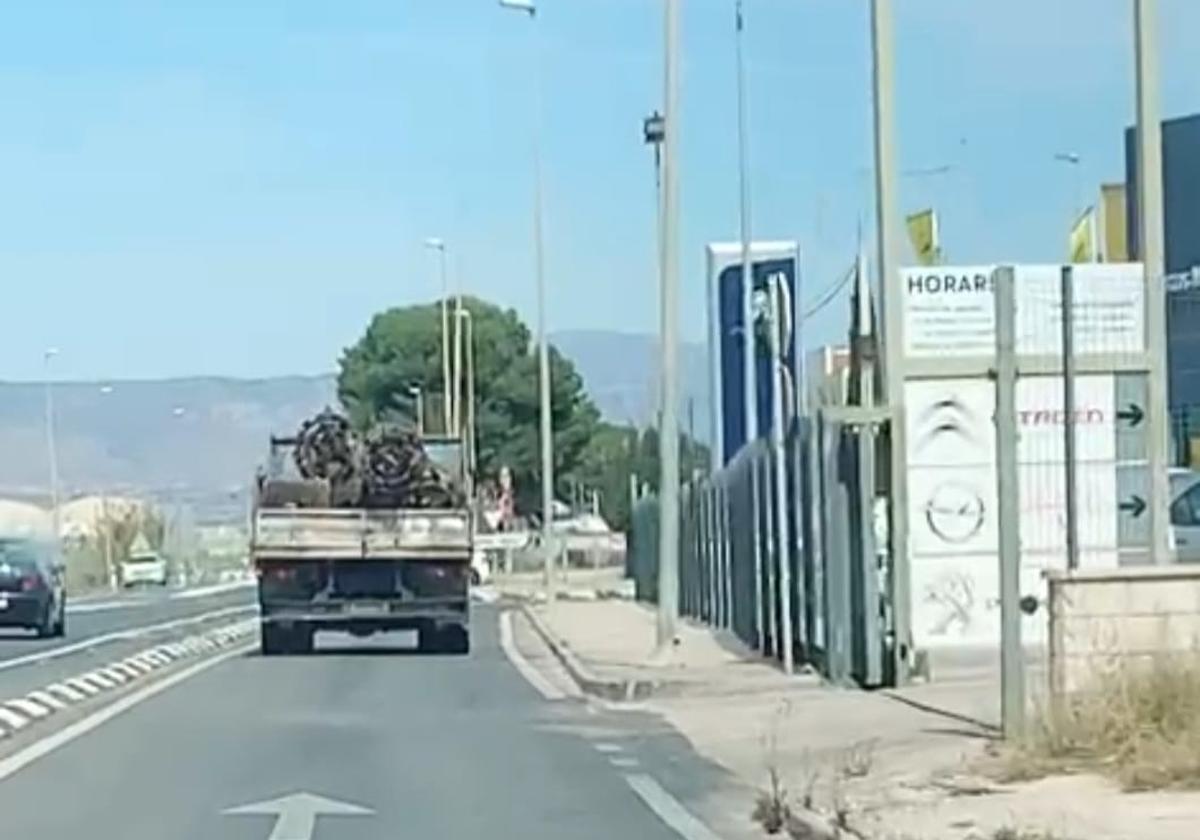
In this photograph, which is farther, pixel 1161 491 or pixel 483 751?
pixel 1161 491

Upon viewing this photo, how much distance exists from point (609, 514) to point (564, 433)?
10517 millimetres

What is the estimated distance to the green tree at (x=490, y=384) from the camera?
10725 centimetres

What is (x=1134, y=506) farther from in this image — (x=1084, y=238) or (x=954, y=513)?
(x=1084, y=238)

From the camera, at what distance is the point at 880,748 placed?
20.6 meters

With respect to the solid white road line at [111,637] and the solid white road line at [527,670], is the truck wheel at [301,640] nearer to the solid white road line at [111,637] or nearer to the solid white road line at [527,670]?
the solid white road line at [527,670]

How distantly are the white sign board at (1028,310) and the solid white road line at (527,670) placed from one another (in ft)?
20.5

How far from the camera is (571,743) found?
23688mm

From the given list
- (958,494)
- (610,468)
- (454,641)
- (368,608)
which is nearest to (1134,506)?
(958,494)

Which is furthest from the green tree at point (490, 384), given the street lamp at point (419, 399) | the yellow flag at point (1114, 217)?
the yellow flag at point (1114, 217)

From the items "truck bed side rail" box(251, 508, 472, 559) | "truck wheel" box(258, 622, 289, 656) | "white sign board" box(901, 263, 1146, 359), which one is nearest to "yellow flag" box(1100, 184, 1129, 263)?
"truck wheel" box(258, 622, 289, 656)

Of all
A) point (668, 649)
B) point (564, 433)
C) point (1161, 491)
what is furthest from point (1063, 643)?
point (564, 433)

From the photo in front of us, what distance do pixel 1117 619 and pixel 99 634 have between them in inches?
1261

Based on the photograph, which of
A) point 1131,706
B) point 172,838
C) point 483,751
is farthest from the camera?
point 483,751

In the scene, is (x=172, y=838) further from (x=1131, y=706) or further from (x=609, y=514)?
(x=609, y=514)
